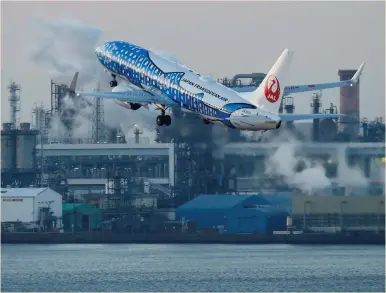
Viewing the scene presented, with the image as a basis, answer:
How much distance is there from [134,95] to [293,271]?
41.1 meters

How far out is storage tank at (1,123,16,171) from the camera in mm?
183625

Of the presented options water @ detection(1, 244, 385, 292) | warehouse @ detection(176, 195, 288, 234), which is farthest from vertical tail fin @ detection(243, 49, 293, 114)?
warehouse @ detection(176, 195, 288, 234)

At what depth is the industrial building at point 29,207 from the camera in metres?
165

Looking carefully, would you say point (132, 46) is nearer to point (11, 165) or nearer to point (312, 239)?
point (312, 239)

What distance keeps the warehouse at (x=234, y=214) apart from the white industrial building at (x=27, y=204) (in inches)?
500

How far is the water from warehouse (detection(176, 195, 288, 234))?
2248 mm

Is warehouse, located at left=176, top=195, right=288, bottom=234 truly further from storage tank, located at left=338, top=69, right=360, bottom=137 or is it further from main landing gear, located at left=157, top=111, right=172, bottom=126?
main landing gear, located at left=157, top=111, right=172, bottom=126

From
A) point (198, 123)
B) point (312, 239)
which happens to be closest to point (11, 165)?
point (312, 239)

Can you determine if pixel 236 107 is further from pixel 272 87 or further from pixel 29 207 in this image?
pixel 29 207

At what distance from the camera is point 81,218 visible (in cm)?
16888

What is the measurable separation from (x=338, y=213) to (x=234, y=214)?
79.8ft

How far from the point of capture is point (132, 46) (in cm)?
9388

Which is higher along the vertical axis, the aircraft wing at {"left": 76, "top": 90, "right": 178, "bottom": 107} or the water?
the aircraft wing at {"left": 76, "top": 90, "right": 178, "bottom": 107}

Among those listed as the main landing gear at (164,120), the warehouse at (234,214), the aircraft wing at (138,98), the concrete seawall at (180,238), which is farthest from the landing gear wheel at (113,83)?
the concrete seawall at (180,238)
